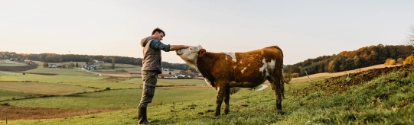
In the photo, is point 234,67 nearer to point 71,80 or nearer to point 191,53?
point 191,53

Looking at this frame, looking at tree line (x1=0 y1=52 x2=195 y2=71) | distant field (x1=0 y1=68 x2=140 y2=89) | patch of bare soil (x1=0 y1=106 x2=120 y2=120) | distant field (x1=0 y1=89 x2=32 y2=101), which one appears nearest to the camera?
patch of bare soil (x1=0 y1=106 x2=120 y2=120)

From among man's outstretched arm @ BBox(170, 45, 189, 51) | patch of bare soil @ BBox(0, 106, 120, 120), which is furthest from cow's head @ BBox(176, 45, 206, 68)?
patch of bare soil @ BBox(0, 106, 120, 120)

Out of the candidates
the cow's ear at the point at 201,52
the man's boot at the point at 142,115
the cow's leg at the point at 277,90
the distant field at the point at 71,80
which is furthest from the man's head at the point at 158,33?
the distant field at the point at 71,80

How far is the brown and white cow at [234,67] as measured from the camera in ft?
34.0

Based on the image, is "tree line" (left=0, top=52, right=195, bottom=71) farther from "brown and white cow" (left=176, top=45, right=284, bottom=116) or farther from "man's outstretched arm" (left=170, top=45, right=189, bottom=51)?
"man's outstretched arm" (left=170, top=45, right=189, bottom=51)

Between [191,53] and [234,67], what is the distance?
58.3 inches

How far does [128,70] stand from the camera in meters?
134

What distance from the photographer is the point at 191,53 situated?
34.3 feet

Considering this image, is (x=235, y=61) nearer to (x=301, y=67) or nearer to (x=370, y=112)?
(x=370, y=112)

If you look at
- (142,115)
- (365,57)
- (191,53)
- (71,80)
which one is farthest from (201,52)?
(71,80)

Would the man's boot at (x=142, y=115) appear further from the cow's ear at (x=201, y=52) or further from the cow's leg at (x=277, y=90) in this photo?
the cow's leg at (x=277, y=90)

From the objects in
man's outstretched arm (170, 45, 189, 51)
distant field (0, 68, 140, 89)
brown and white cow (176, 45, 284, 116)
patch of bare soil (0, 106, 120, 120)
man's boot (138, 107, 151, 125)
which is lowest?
patch of bare soil (0, 106, 120, 120)

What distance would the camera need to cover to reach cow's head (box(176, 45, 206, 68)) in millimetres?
10383

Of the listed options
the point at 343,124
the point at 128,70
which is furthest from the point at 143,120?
the point at 128,70
